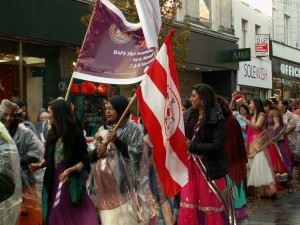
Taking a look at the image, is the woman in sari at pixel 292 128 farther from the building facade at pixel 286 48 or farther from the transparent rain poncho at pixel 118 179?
the building facade at pixel 286 48

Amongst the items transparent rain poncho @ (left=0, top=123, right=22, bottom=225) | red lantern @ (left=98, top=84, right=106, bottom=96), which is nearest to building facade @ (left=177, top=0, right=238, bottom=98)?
red lantern @ (left=98, top=84, right=106, bottom=96)

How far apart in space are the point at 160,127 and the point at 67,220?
4.45 ft

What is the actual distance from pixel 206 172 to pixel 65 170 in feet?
4.83

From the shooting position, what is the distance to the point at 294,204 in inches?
369

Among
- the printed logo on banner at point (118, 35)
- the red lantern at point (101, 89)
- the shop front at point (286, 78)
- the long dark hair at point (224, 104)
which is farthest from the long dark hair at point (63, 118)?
the shop front at point (286, 78)

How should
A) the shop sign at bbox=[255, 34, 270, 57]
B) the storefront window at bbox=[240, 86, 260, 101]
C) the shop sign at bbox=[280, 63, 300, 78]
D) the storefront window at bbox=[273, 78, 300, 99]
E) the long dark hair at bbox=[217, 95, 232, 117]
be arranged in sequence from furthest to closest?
the shop sign at bbox=[280, 63, 300, 78] → the storefront window at bbox=[273, 78, 300, 99] → the shop sign at bbox=[255, 34, 270, 57] → the storefront window at bbox=[240, 86, 260, 101] → the long dark hair at bbox=[217, 95, 232, 117]

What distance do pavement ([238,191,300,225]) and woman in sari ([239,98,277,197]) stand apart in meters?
0.35

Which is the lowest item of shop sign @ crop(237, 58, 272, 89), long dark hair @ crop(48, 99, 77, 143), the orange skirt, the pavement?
the pavement

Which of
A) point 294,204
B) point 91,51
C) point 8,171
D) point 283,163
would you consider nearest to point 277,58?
point 283,163

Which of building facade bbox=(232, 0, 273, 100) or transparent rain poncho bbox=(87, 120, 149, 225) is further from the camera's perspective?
building facade bbox=(232, 0, 273, 100)

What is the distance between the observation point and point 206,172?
5676mm

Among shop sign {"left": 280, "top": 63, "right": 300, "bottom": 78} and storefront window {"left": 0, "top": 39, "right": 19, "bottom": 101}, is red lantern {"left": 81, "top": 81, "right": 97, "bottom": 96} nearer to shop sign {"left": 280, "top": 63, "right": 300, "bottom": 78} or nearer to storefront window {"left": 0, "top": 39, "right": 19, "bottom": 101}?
storefront window {"left": 0, "top": 39, "right": 19, "bottom": 101}

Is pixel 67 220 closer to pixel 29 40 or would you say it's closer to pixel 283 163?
pixel 283 163

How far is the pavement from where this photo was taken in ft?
25.9
